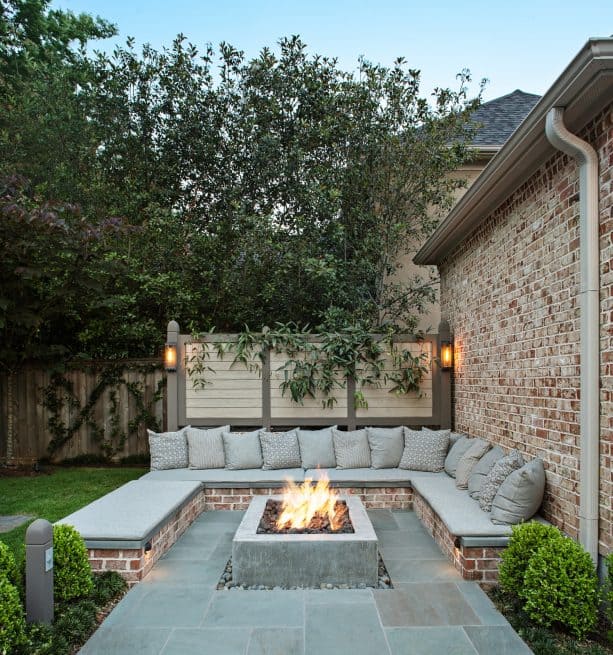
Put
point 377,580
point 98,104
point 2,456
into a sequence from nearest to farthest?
point 377,580 < point 2,456 < point 98,104

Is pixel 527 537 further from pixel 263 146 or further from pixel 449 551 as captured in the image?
pixel 263 146

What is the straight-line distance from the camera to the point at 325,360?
661 centimetres

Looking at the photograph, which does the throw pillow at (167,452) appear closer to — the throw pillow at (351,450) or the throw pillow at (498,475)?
the throw pillow at (351,450)

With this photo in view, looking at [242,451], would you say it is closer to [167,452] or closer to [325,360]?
[167,452]

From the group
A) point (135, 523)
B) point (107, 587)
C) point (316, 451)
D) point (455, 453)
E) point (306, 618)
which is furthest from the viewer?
point (316, 451)

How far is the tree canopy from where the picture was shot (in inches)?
309

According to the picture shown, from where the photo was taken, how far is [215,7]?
824cm

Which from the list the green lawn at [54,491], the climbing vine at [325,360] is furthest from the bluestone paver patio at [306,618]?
the climbing vine at [325,360]

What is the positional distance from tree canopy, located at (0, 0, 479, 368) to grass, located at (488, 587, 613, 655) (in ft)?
16.1

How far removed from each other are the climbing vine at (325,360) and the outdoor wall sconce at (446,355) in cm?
22

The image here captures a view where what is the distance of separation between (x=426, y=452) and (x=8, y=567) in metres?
4.17

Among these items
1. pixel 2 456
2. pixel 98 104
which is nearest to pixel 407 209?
pixel 98 104

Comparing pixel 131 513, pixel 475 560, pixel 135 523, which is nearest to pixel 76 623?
pixel 135 523

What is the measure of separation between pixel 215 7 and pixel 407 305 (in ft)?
18.4
